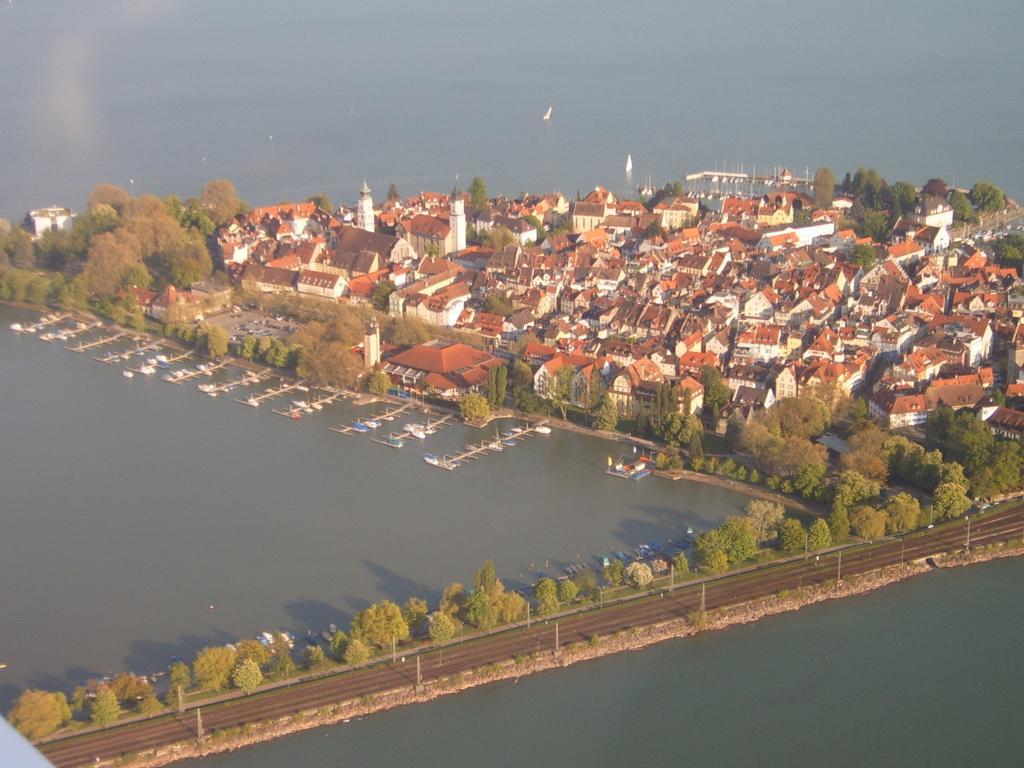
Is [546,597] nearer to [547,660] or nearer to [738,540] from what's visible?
[547,660]

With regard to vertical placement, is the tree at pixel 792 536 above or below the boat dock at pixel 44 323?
below

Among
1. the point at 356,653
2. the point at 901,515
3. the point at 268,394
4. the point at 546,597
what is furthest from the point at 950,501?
the point at 268,394

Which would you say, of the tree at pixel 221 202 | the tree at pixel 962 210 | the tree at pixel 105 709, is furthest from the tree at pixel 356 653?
the tree at pixel 962 210

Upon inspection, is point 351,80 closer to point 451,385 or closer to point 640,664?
point 451,385

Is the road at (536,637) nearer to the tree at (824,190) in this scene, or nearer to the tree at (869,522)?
the tree at (869,522)

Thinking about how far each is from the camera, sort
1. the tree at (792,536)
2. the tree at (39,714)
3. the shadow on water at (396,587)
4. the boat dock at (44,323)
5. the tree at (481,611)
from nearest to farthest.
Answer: the tree at (39,714)
the tree at (481,611)
the shadow on water at (396,587)
the tree at (792,536)
the boat dock at (44,323)
